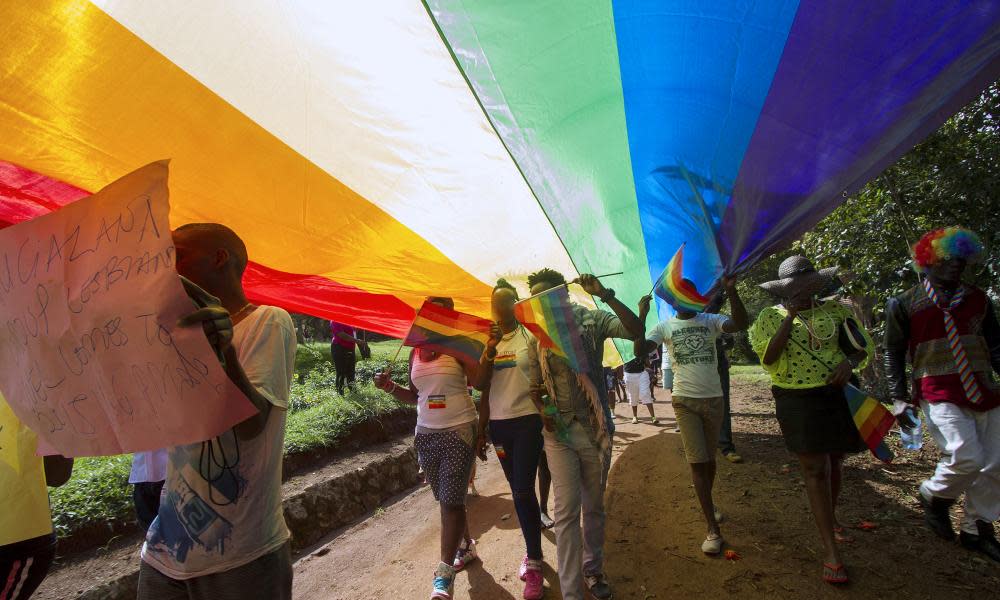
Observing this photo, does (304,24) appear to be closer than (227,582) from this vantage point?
No

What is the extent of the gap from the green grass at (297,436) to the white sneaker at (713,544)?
3.23m

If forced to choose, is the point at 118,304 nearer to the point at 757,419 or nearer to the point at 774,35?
the point at 774,35

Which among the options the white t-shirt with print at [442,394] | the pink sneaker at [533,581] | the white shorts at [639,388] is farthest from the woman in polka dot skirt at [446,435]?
the white shorts at [639,388]

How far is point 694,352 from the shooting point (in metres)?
3.97

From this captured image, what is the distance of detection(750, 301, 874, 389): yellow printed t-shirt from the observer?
3.21 meters

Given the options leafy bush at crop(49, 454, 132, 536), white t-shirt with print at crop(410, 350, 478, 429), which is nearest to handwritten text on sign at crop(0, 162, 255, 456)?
white t-shirt with print at crop(410, 350, 478, 429)

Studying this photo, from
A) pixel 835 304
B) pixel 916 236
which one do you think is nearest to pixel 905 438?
pixel 835 304

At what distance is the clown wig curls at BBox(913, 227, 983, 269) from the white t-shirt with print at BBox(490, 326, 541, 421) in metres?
2.72

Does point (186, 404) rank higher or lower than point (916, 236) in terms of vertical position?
lower

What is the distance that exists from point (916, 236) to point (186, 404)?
268 inches

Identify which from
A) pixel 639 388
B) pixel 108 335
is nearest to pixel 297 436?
pixel 108 335

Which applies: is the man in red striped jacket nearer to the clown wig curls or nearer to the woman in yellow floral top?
the clown wig curls

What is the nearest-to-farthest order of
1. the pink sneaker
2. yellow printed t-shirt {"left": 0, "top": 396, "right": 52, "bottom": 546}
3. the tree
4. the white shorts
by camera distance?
yellow printed t-shirt {"left": 0, "top": 396, "right": 52, "bottom": 546}, the pink sneaker, the tree, the white shorts

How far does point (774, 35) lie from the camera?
1.97 metres
